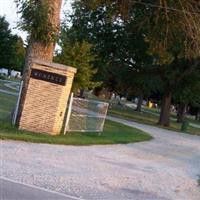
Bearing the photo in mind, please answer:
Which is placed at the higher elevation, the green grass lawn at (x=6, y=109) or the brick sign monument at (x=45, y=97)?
the brick sign monument at (x=45, y=97)

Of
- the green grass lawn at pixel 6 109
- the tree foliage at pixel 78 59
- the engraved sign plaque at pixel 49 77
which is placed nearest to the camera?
the engraved sign plaque at pixel 49 77

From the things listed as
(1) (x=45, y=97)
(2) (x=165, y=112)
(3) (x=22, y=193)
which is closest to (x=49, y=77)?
(1) (x=45, y=97)

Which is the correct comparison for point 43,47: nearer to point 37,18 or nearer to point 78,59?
point 37,18

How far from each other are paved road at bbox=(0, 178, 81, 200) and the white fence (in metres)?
11.1

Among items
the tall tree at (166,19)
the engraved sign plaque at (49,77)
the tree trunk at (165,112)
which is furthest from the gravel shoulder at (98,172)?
the tree trunk at (165,112)

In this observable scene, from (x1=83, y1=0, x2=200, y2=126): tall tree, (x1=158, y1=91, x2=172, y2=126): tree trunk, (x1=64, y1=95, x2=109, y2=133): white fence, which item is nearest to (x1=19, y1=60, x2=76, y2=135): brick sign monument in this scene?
(x1=64, y1=95, x2=109, y2=133): white fence

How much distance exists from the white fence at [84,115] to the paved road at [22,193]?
11.1 m

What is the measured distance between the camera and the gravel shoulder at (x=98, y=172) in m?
11.6

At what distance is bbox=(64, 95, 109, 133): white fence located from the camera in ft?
72.4

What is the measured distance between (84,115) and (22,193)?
1336cm

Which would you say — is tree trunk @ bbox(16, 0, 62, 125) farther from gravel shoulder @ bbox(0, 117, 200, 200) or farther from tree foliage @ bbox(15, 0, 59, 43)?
gravel shoulder @ bbox(0, 117, 200, 200)

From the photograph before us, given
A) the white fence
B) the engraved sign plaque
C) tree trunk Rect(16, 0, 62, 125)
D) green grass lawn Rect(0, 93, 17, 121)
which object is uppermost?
tree trunk Rect(16, 0, 62, 125)

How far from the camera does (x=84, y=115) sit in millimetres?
23172

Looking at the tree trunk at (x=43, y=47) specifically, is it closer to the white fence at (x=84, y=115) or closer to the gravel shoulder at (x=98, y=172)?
the white fence at (x=84, y=115)
